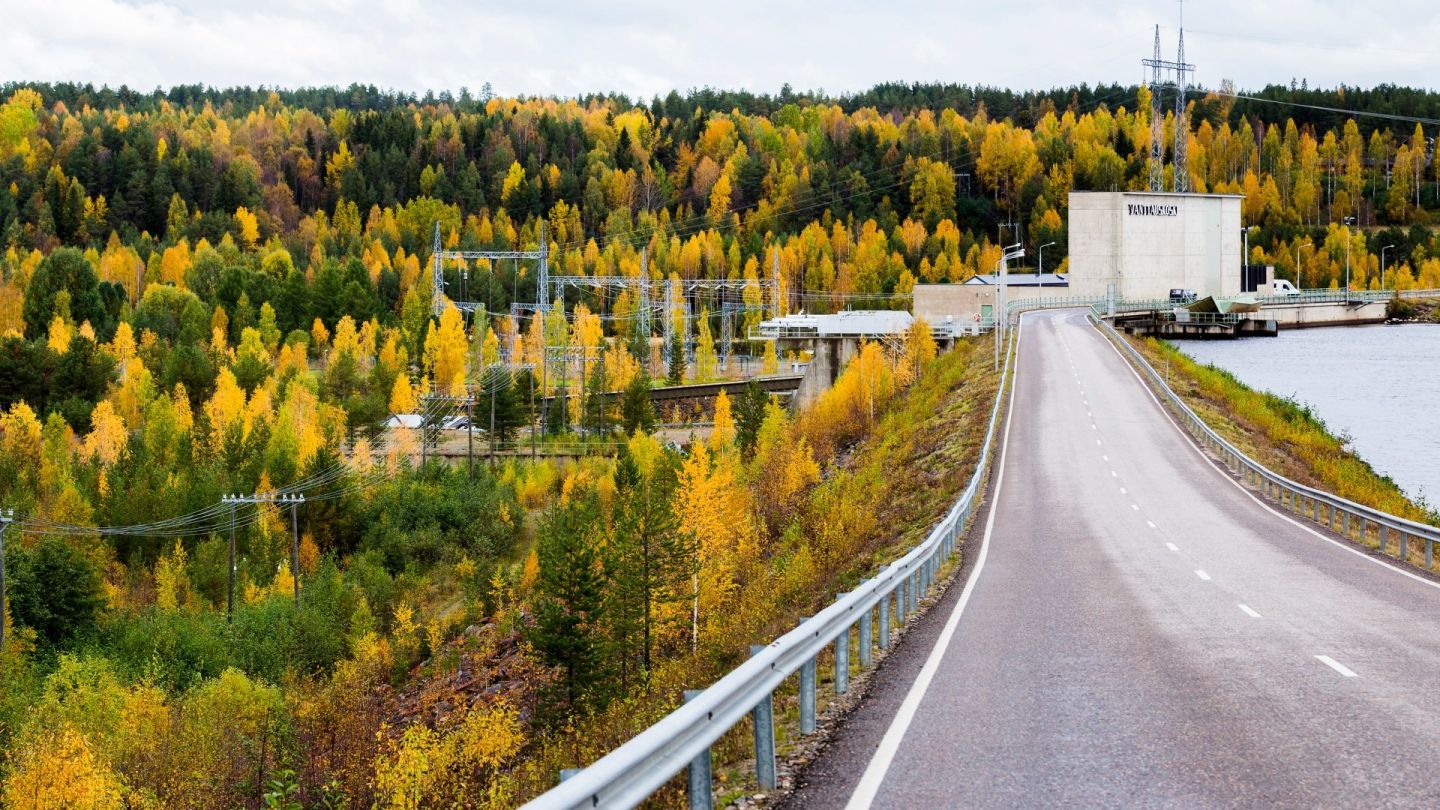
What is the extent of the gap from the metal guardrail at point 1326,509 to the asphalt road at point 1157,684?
79cm

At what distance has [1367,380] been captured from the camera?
8856 centimetres

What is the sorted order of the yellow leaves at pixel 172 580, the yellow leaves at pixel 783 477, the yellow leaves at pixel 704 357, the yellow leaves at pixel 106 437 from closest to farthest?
the yellow leaves at pixel 783 477, the yellow leaves at pixel 172 580, the yellow leaves at pixel 106 437, the yellow leaves at pixel 704 357

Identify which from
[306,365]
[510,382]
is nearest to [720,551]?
[510,382]

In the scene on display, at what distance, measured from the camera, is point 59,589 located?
6525 centimetres

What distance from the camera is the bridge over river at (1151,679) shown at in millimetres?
7859

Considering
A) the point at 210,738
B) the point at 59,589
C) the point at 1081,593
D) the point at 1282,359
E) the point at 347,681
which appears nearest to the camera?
the point at 1081,593

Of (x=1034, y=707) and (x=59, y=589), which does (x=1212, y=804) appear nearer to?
(x=1034, y=707)

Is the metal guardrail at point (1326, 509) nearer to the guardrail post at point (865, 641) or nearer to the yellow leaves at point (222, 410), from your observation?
the guardrail post at point (865, 641)

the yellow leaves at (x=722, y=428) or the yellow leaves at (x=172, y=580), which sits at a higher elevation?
the yellow leaves at (x=722, y=428)

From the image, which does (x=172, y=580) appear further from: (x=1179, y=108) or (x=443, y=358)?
(x=1179, y=108)

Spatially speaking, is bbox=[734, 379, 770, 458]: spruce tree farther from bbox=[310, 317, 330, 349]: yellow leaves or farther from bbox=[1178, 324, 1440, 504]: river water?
bbox=[310, 317, 330, 349]: yellow leaves

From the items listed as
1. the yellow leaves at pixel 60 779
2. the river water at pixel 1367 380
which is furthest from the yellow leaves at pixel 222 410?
the river water at pixel 1367 380

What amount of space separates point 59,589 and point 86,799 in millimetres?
31142

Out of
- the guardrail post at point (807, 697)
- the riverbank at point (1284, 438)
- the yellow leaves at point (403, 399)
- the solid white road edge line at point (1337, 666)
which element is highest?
the guardrail post at point (807, 697)
